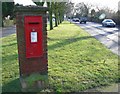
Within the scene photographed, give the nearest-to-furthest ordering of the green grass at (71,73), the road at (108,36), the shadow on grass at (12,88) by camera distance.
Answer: the shadow on grass at (12,88), the green grass at (71,73), the road at (108,36)

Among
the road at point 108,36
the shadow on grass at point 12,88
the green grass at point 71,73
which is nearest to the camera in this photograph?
the shadow on grass at point 12,88

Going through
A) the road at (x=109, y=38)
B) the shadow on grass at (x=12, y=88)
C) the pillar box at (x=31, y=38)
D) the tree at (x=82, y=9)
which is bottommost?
the shadow on grass at (x=12, y=88)

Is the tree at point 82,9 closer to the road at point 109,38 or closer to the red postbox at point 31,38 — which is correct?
the road at point 109,38

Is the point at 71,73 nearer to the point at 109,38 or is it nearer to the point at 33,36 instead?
the point at 33,36

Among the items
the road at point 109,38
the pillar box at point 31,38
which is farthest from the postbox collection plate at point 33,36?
the road at point 109,38

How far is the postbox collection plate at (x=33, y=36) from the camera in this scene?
506cm

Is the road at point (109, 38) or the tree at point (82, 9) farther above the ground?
the tree at point (82, 9)

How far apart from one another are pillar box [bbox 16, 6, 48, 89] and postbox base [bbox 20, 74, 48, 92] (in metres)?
0.12

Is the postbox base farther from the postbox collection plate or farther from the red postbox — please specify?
the postbox collection plate

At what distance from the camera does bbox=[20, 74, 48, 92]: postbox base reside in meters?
4.94

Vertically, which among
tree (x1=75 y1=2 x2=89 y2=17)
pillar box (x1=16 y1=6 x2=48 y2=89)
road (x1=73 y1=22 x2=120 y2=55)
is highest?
tree (x1=75 y1=2 x2=89 y2=17)

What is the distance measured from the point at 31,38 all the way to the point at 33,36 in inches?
2.7

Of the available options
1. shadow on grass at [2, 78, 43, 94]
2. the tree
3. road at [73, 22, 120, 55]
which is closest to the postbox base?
shadow on grass at [2, 78, 43, 94]

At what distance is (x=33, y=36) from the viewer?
5.12 m
